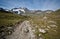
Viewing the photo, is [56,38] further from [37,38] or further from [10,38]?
[10,38]

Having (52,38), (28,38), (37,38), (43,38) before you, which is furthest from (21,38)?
(52,38)

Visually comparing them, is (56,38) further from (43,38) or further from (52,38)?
(43,38)

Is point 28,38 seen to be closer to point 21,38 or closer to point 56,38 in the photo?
point 21,38

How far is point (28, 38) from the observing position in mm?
25266

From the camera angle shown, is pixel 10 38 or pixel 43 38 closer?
pixel 43 38

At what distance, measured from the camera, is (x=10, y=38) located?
2559 centimetres

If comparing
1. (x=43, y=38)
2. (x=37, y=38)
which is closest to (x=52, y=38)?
(x=43, y=38)

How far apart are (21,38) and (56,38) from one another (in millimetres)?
10716

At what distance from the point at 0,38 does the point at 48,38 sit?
46.9ft

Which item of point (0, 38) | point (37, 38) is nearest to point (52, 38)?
point (37, 38)

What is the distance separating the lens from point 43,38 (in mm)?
23250

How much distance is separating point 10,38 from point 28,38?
5.78 metres

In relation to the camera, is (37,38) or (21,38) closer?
(37,38)

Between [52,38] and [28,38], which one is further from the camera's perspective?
[28,38]
